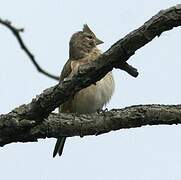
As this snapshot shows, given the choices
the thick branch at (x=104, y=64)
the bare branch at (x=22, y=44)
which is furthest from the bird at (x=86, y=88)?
the thick branch at (x=104, y=64)

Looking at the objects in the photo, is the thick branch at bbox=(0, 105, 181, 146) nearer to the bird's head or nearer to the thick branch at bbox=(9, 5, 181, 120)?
the thick branch at bbox=(9, 5, 181, 120)

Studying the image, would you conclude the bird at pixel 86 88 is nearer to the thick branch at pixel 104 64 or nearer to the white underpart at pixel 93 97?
the white underpart at pixel 93 97

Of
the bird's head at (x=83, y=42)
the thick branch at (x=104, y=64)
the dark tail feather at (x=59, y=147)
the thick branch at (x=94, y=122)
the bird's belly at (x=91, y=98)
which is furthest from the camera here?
the bird's head at (x=83, y=42)

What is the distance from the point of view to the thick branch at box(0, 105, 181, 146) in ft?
13.4

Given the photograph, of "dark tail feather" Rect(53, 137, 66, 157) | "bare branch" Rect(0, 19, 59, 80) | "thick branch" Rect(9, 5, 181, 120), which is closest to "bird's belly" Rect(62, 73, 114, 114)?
"dark tail feather" Rect(53, 137, 66, 157)

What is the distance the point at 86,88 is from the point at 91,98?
0.56 ft

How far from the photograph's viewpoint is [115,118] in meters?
4.32

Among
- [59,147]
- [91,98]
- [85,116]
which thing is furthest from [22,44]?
[59,147]

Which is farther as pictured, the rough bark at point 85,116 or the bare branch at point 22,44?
the bare branch at point 22,44

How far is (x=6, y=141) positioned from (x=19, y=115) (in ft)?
0.62

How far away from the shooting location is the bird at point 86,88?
7.39 m

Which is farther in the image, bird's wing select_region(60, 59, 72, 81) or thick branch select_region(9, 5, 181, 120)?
bird's wing select_region(60, 59, 72, 81)

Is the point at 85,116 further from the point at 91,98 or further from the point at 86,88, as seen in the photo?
the point at 91,98

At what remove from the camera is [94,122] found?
173 inches
